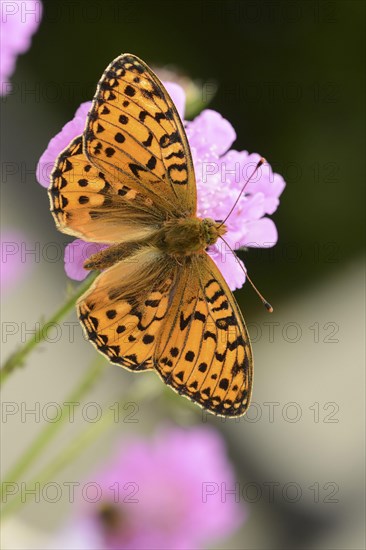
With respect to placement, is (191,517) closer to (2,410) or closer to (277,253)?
(2,410)

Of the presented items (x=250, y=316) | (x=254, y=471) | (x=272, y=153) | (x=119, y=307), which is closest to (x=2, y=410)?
(x=254, y=471)

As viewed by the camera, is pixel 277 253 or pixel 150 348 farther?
pixel 277 253

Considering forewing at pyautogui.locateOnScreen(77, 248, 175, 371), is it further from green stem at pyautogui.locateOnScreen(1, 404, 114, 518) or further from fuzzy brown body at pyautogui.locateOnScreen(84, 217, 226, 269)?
green stem at pyautogui.locateOnScreen(1, 404, 114, 518)

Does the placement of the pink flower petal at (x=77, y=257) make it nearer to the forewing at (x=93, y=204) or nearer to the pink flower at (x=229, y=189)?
the forewing at (x=93, y=204)

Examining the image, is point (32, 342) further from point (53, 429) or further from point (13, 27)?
point (13, 27)

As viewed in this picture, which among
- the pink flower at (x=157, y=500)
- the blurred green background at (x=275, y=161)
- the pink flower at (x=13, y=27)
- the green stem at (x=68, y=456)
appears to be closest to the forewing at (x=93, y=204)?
the pink flower at (x=13, y=27)

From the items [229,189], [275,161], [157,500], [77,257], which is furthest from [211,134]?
[275,161]
